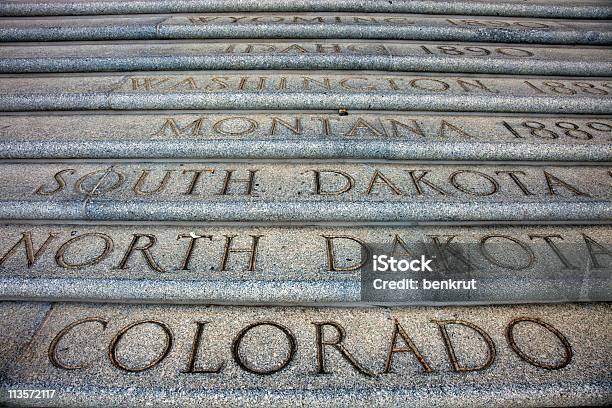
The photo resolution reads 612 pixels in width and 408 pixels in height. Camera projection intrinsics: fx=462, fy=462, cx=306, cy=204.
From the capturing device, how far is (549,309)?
267 cm

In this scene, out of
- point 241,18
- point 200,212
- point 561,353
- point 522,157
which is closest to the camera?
point 561,353

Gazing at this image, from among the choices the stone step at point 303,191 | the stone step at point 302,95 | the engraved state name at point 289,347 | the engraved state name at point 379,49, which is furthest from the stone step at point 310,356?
the engraved state name at point 379,49

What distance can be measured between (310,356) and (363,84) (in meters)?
2.88

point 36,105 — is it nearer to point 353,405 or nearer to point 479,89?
point 353,405

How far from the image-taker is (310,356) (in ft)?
7.80

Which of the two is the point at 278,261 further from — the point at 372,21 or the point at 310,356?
the point at 372,21

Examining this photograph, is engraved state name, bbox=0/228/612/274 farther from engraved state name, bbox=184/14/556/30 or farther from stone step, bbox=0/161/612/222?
engraved state name, bbox=184/14/556/30

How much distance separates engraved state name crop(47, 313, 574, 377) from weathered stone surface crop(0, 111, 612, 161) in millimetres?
1521

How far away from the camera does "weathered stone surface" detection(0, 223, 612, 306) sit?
8.84 feet

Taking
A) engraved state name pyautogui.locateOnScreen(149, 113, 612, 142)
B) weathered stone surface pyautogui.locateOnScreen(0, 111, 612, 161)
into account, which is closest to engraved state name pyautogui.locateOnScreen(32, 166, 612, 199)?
weathered stone surface pyautogui.locateOnScreen(0, 111, 612, 161)

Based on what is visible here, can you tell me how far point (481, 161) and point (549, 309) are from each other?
1.40m

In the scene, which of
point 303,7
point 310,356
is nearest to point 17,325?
point 310,356

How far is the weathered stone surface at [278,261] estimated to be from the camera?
2695 millimetres

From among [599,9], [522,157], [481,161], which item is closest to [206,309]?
[481,161]
